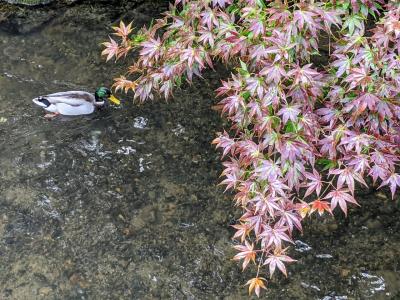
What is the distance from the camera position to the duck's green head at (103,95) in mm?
4605

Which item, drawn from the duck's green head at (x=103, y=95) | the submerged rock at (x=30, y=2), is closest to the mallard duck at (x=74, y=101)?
the duck's green head at (x=103, y=95)

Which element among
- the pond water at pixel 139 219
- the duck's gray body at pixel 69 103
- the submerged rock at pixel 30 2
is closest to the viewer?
the pond water at pixel 139 219

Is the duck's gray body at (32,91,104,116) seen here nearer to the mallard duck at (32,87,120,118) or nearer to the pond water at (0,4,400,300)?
the mallard duck at (32,87,120,118)

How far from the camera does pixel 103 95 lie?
15.2 ft

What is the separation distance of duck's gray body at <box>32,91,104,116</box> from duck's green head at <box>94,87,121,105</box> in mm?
31

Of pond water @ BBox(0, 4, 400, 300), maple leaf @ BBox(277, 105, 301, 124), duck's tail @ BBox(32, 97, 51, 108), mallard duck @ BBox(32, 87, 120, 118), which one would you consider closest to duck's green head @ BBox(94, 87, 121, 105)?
mallard duck @ BBox(32, 87, 120, 118)

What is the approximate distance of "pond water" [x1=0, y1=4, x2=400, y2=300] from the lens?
342cm

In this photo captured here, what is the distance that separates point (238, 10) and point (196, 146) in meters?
1.54

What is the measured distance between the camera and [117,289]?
339 centimetres

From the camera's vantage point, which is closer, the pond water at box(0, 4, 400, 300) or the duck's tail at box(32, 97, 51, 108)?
the pond water at box(0, 4, 400, 300)

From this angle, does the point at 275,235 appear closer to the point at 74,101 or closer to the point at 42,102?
the point at 74,101

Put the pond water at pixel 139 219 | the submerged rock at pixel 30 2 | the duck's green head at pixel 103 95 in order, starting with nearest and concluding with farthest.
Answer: the pond water at pixel 139 219 < the duck's green head at pixel 103 95 < the submerged rock at pixel 30 2

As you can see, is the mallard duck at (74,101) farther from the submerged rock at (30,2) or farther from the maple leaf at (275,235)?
the maple leaf at (275,235)

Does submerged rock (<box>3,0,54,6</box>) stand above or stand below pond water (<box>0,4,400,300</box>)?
above
